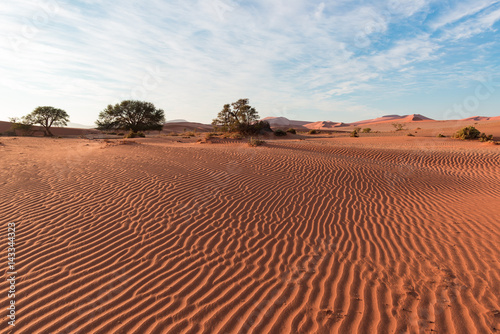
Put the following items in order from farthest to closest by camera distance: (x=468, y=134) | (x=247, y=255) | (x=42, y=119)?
(x=42, y=119), (x=468, y=134), (x=247, y=255)

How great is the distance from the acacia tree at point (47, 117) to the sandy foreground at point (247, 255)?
36026 millimetres

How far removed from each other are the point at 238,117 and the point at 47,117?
100 ft

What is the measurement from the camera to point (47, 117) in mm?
36438

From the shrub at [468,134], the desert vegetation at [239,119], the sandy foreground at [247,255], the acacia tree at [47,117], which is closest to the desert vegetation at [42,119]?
the acacia tree at [47,117]

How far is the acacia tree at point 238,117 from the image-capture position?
25859 mm

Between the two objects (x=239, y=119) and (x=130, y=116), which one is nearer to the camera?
(x=239, y=119)

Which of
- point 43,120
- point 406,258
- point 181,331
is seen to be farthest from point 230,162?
point 43,120

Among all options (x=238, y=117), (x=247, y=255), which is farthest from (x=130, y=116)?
(x=247, y=255)

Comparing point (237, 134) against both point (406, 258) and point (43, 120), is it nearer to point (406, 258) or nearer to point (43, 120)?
point (406, 258)

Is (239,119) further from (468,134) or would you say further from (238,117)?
(468,134)

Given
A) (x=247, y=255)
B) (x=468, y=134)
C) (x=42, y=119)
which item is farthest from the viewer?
(x=42, y=119)

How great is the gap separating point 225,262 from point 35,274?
2.61 metres

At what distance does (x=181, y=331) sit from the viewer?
8.57 feet

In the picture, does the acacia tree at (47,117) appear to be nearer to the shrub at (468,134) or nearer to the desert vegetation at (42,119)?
the desert vegetation at (42,119)
